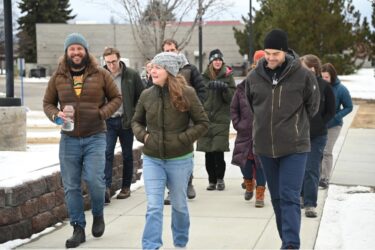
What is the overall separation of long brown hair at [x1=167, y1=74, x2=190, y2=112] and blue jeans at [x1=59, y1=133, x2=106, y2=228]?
1.12 metres

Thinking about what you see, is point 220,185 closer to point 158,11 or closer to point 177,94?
point 177,94

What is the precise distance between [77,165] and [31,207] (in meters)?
0.66

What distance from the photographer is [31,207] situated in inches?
235

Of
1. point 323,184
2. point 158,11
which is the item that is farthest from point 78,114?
point 158,11

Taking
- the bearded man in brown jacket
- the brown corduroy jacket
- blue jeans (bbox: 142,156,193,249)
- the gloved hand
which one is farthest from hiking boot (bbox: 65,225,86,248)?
the gloved hand

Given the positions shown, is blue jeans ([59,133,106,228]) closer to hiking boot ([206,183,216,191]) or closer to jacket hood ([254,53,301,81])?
jacket hood ([254,53,301,81])

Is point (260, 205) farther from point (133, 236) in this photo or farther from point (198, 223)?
point (133, 236)

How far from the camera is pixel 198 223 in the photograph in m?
6.50

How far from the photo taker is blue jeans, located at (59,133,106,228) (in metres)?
5.70

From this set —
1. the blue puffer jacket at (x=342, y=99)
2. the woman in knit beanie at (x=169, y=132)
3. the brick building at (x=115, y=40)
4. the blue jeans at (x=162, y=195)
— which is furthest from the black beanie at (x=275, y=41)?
the brick building at (x=115, y=40)

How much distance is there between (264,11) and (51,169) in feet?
133

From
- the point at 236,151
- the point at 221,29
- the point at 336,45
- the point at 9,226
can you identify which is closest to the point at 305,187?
the point at 236,151

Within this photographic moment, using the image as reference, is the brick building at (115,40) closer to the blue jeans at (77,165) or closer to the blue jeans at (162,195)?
the blue jeans at (77,165)

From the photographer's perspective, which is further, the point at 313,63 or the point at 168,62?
the point at 313,63
